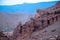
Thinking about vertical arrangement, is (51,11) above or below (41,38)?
above

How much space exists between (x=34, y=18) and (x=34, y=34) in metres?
0.36

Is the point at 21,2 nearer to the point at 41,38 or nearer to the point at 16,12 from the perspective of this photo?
the point at 16,12

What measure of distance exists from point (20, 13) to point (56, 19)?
82 cm

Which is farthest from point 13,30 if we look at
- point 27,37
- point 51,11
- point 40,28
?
point 51,11

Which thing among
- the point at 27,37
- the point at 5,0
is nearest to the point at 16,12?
the point at 5,0

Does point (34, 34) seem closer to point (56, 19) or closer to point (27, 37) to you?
Answer: point (27, 37)

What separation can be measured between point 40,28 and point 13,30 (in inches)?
23.6

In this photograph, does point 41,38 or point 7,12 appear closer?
point 41,38

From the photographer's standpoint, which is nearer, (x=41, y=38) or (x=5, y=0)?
(x=41, y=38)

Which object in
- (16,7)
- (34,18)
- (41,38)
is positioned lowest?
(41,38)

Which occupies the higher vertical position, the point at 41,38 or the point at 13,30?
the point at 13,30

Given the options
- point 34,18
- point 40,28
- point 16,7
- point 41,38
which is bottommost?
point 41,38

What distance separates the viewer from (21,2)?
11.4ft

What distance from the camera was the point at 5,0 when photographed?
3451 millimetres
